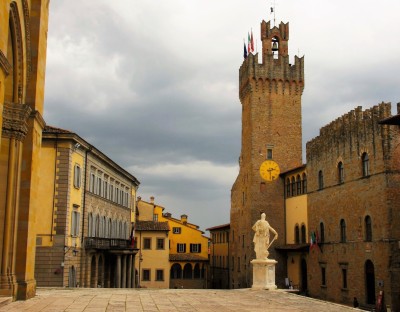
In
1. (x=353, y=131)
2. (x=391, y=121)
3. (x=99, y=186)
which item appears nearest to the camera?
(x=391, y=121)

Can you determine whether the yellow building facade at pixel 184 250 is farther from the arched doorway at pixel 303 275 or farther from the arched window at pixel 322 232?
the arched window at pixel 322 232

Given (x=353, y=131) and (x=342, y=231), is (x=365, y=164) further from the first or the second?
(x=342, y=231)

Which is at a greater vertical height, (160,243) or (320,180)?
(320,180)

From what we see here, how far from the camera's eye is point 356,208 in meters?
34.6

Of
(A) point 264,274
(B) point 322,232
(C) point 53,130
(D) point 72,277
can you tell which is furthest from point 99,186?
(A) point 264,274

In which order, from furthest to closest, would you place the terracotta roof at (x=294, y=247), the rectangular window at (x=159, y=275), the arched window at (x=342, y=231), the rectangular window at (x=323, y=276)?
the rectangular window at (x=159, y=275), the terracotta roof at (x=294, y=247), the rectangular window at (x=323, y=276), the arched window at (x=342, y=231)

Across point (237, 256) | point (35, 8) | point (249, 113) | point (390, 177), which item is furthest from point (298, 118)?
point (35, 8)

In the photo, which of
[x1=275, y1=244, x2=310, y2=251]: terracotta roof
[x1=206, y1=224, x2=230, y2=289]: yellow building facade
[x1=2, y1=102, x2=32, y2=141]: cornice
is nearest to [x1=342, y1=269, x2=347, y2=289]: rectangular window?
[x1=275, y1=244, x2=310, y2=251]: terracotta roof

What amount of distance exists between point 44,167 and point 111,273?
54.3ft

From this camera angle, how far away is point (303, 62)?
5275 centimetres

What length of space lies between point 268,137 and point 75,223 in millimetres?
21583

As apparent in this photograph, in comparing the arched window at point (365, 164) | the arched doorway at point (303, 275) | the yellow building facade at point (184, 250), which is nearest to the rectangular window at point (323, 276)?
the arched doorway at point (303, 275)

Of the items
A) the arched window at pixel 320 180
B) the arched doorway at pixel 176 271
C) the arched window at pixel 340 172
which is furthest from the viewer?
the arched doorway at pixel 176 271

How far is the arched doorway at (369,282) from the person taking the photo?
3212 centimetres
